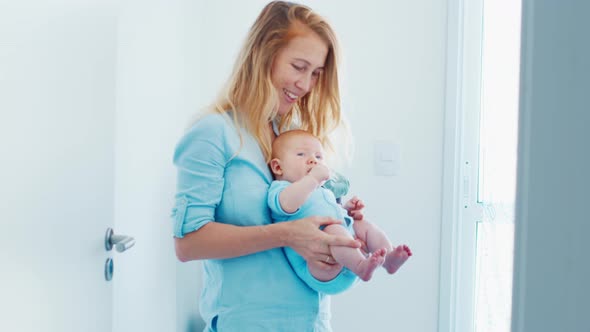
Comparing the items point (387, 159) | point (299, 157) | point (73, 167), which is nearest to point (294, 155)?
point (299, 157)

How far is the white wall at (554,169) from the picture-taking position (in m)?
0.22

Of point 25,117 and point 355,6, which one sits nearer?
point 25,117

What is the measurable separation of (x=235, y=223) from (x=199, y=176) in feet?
0.41

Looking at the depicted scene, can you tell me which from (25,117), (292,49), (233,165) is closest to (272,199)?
(233,165)

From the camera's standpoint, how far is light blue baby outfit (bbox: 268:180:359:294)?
3.56ft

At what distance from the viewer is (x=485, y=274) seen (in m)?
2.00

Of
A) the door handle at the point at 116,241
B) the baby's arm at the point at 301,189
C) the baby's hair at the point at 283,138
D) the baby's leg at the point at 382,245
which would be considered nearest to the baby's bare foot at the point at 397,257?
the baby's leg at the point at 382,245

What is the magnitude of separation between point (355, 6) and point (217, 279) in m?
1.35

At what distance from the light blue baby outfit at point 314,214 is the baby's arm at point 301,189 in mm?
15

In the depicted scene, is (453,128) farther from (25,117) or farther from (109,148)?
(25,117)

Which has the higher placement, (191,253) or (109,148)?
(109,148)

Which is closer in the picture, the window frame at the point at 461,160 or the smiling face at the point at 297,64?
the smiling face at the point at 297,64

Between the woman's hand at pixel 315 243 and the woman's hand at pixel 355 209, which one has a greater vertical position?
the woman's hand at pixel 355 209

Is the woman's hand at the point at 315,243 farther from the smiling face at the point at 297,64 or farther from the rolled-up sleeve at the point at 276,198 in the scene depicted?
the smiling face at the point at 297,64
